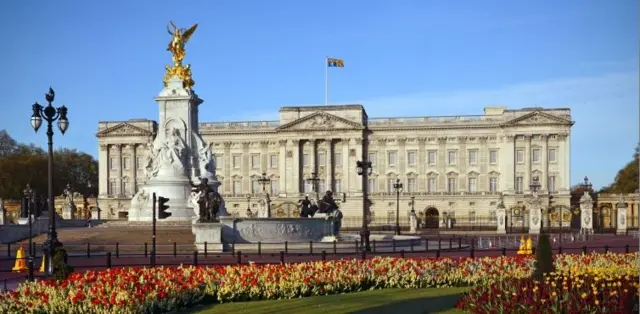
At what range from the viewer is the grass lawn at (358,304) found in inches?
667

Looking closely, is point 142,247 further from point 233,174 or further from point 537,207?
point 233,174

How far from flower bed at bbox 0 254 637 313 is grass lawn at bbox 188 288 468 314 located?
0.64 metres

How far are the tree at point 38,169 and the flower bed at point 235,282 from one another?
71170mm

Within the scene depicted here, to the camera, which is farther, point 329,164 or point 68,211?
point 329,164

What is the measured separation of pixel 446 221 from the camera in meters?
108

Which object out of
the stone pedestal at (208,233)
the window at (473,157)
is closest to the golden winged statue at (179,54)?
the stone pedestal at (208,233)

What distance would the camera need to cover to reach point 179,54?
51750 millimetres

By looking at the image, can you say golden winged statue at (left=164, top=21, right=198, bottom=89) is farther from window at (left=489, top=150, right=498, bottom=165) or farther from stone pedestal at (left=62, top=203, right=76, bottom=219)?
window at (left=489, top=150, right=498, bottom=165)

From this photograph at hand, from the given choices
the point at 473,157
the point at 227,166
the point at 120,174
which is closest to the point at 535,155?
the point at 473,157

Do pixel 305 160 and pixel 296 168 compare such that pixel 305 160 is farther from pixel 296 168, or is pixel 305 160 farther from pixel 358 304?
pixel 358 304

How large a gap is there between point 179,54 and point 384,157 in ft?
222

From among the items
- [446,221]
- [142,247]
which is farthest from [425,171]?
[142,247]

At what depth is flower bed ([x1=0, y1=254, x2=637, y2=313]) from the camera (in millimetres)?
16656

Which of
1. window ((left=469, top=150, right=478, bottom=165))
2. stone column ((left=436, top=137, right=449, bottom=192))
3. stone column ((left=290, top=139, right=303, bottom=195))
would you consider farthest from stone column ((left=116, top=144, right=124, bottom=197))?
window ((left=469, top=150, right=478, bottom=165))
